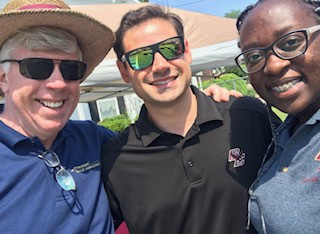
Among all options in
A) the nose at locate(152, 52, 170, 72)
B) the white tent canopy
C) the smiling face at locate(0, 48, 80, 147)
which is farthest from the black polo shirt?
the white tent canopy

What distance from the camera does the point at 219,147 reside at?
2.13 metres

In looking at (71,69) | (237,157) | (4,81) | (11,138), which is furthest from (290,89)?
(4,81)

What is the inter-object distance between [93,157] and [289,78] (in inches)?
50.4

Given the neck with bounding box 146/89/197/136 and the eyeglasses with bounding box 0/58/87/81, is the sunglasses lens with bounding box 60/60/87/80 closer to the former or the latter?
the eyeglasses with bounding box 0/58/87/81

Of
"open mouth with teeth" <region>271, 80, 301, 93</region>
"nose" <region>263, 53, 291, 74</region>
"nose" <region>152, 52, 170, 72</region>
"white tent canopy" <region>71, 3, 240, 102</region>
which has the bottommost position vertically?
"white tent canopy" <region>71, 3, 240, 102</region>

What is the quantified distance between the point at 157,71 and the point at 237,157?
750 millimetres

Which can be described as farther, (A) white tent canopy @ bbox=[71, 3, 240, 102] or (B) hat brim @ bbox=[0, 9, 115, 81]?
(A) white tent canopy @ bbox=[71, 3, 240, 102]

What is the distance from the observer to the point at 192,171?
2.04 metres

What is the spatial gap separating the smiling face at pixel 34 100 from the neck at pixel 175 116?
642 millimetres

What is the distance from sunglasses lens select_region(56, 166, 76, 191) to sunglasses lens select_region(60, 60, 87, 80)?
534 mm

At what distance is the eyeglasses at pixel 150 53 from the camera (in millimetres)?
2230

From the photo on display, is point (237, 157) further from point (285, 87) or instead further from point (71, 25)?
point (71, 25)

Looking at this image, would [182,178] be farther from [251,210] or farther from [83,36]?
[83,36]

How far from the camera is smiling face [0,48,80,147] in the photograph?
1864mm
